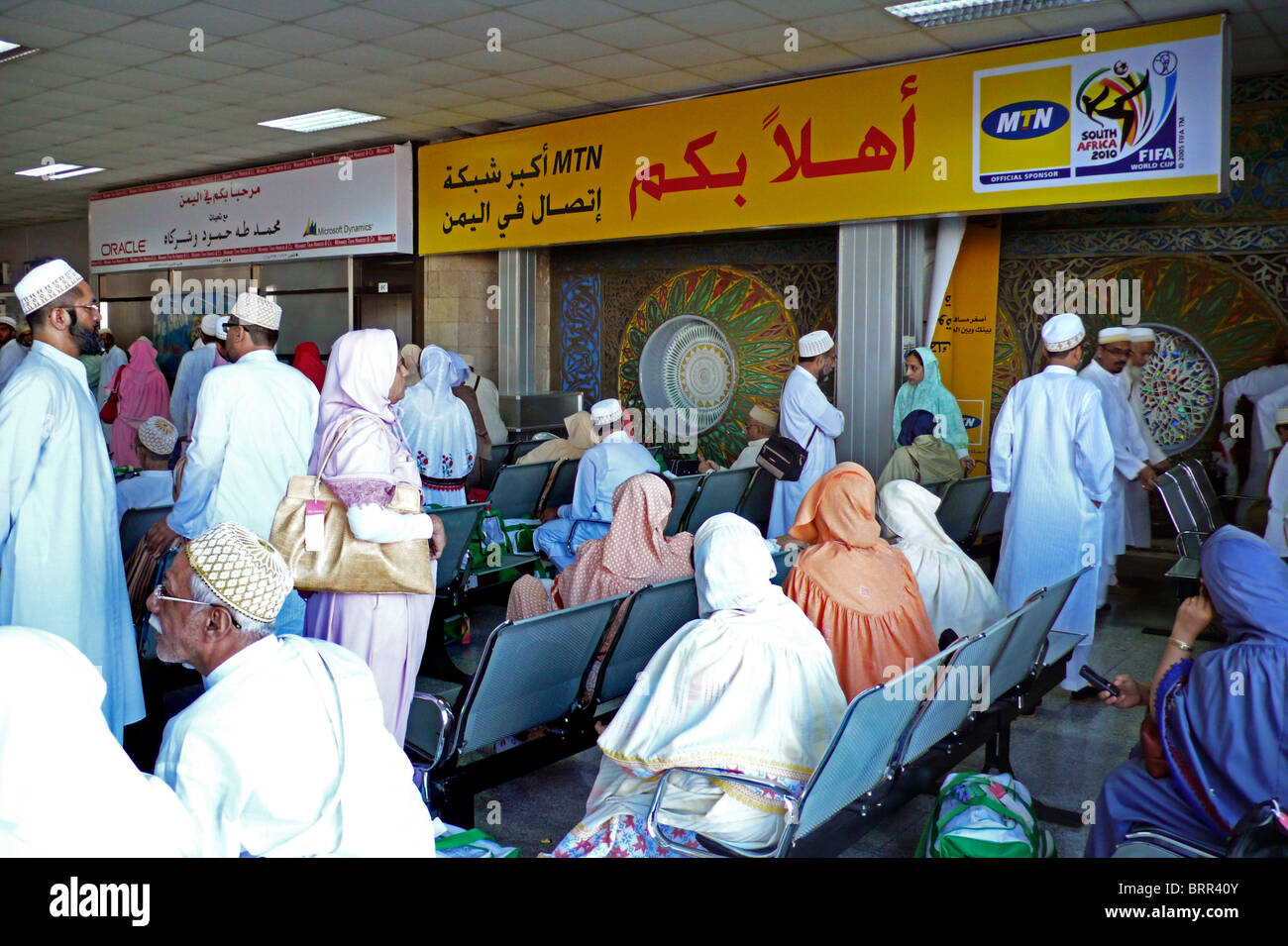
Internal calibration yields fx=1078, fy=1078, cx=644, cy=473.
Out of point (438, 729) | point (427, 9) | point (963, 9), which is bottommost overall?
point (438, 729)

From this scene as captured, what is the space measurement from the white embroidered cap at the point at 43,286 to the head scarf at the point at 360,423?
764 millimetres

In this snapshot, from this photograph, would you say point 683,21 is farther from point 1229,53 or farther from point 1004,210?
point 1229,53

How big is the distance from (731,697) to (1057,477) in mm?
2877

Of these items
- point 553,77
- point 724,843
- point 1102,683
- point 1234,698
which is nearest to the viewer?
point 1234,698

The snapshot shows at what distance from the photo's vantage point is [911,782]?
2.68 metres

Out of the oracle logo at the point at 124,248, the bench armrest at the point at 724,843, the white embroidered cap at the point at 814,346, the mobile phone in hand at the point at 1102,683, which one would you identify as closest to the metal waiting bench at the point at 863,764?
the bench armrest at the point at 724,843

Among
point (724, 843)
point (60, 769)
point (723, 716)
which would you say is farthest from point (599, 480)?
point (60, 769)

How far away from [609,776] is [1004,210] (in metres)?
5.03

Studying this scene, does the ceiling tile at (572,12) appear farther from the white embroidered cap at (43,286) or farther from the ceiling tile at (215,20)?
the white embroidered cap at (43,286)

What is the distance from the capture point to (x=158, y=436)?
485 centimetres

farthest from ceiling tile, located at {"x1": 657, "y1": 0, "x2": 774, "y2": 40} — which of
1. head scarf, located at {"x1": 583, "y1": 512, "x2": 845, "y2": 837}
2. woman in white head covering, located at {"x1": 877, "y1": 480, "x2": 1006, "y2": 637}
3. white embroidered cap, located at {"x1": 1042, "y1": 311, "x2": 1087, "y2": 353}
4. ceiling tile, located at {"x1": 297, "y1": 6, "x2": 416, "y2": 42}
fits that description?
head scarf, located at {"x1": 583, "y1": 512, "x2": 845, "y2": 837}

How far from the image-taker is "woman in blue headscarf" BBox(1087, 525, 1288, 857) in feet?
6.79

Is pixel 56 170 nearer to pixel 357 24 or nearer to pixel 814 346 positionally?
pixel 357 24

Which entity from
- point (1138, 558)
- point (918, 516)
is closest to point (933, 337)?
point (1138, 558)
